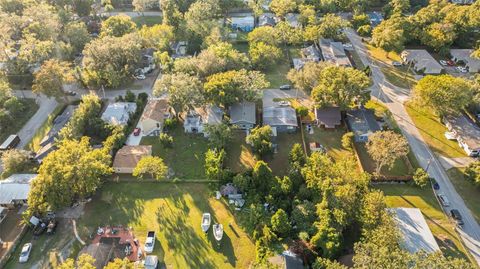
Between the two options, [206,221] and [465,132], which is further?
[465,132]

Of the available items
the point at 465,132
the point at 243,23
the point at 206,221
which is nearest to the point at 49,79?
the point at 206,221

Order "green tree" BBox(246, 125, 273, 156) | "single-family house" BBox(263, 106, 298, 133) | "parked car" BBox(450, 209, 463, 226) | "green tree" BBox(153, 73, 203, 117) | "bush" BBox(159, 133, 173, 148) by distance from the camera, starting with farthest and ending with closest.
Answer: "single-family house" BBox(263, 106, 298, 133)
"green tree" BBox(153, 73, 203, 117)
"bush" BBox(159, 133, 173, 148)
"green tree" BBox(246, 125, 273, 156)
"parked car" BBox(450, 209, 463, 226)

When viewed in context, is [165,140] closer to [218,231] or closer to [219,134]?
[219,134]

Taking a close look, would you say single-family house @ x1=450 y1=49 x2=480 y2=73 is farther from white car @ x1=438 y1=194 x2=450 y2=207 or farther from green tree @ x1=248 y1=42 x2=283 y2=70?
green tree @ x1=248 y1=42 x2=283 y2=70

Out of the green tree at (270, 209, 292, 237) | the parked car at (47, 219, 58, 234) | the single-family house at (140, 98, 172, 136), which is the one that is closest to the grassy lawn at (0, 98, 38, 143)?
the single-family house at (140, 98, 172, 136)

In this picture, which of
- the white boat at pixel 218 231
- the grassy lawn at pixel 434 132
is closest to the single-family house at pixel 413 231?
the grassy lawn at pixel 434 132

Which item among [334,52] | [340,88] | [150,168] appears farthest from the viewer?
[334,52]

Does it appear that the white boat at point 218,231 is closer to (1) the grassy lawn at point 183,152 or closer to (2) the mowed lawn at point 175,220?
(2) the mowed lawn at point 175,220
